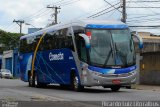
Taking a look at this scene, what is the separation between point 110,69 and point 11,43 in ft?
273

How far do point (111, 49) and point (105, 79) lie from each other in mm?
1446

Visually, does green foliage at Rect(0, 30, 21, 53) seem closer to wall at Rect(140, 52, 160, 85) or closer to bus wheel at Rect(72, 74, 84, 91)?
wall at Rect(140, 52, 160, 85)

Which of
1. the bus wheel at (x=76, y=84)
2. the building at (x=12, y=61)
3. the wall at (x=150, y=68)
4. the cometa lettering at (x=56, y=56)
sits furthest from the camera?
the building at (x=12, y=61)

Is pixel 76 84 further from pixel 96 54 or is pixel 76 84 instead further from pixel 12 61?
pixel 12 61

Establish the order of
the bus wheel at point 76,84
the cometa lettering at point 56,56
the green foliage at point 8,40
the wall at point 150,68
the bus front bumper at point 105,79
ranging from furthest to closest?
the green foliage at point 8,40 → the wall at point 150,68 → the cometa lettering at point 56,56 → the bus wheel at point 76,84 → the bus front bumper at point 105,79

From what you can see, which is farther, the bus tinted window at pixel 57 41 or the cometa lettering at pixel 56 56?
the cometa lettering at pixel 56 56

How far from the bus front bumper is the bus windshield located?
18.7 inches

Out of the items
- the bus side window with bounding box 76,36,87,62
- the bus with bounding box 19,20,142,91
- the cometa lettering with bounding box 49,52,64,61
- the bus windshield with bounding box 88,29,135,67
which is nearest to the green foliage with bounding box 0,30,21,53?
the cometa lettering with bounding box 49,52,64,61

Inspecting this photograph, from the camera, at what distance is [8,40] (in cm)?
10306

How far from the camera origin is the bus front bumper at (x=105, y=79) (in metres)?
22.7

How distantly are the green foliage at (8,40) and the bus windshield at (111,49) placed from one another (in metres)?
77.3

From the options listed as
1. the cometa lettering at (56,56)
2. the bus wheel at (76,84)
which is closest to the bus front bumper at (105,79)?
the bus wheel at (76,84)

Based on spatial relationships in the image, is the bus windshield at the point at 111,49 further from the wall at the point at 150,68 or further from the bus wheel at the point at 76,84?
the wall at the point at 150,68

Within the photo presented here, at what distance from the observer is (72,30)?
2452 centimetres
